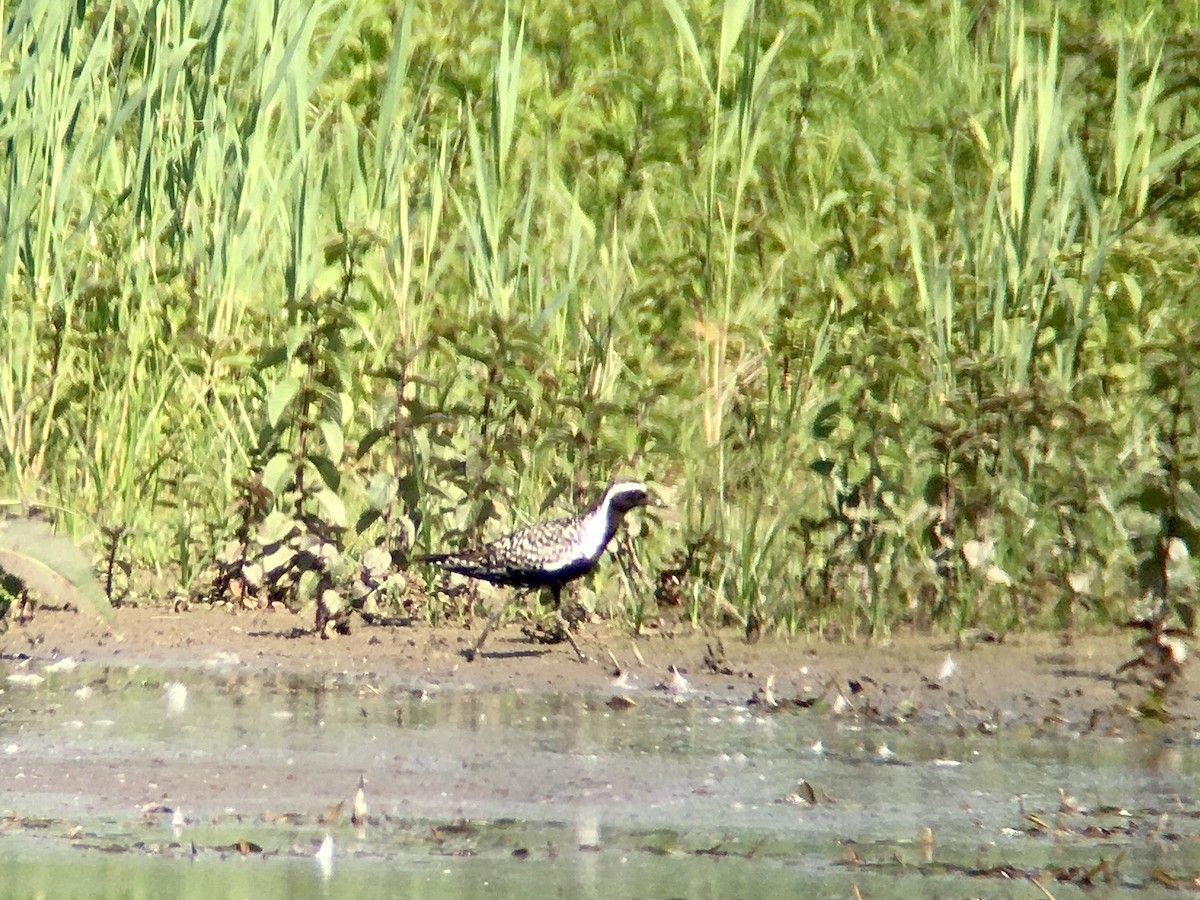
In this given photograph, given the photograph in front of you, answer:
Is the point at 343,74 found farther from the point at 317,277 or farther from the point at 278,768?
the point at 278,768

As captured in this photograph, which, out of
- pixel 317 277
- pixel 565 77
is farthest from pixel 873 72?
pixel 317 277

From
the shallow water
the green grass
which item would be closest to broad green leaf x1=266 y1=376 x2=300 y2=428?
the green grass

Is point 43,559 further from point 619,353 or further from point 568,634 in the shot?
point 619,353

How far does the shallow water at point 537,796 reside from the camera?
4148 millimetres

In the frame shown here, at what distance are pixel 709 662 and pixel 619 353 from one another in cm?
183

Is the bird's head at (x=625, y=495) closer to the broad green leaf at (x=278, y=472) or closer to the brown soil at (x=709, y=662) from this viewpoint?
the brown soil at (x=709, y=662)

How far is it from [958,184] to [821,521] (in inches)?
95.2

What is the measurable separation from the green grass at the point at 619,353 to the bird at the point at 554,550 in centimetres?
25

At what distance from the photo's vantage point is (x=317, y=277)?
760 centimetres

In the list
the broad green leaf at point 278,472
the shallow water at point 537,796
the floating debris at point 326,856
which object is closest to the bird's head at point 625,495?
the shallow water at point 537,796

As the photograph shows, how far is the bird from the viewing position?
662 centimetres

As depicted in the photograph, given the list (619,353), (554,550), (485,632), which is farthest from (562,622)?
(619,353)

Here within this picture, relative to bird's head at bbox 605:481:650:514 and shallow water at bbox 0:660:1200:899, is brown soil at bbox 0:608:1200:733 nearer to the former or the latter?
shallow water at bbox 0:660:1200:899

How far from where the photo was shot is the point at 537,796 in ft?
16.0
